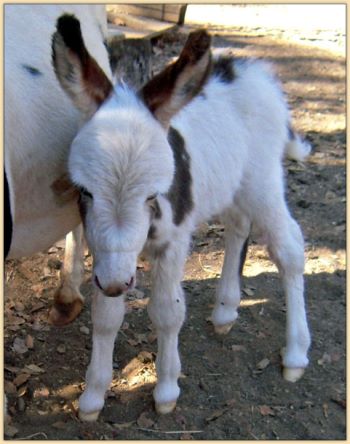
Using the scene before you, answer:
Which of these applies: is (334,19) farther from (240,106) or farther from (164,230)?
(164,230)

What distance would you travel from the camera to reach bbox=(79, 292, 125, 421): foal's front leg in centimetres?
325

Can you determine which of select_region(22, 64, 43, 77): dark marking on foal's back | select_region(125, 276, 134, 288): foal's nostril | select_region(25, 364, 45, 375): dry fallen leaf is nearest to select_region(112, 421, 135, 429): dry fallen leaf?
select_region(25, 364, 45, 375): dry fallen leaf

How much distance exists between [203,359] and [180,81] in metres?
1.81

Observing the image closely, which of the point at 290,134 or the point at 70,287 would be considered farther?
the point at 70,287

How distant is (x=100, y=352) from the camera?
11.0 ft

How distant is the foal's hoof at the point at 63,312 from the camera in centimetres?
409

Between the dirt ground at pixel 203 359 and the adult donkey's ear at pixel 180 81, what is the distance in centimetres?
154

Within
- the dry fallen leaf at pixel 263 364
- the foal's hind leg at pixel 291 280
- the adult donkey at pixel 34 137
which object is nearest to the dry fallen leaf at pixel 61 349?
the adult donkey at pixel 34 137

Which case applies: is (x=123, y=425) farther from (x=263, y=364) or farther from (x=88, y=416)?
(x=263, y=364)

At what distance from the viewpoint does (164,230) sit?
118 inches

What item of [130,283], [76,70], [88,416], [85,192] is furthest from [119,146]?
[88,416]

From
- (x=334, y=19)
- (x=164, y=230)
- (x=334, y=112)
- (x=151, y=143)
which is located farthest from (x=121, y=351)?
(x=334, y=19)

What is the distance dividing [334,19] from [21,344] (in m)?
7.20

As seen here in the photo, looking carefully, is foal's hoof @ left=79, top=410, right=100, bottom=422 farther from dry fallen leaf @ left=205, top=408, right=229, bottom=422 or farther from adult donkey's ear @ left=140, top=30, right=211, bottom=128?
adult donkey's ear @ left=140, top=30, right=211, bottom=128
